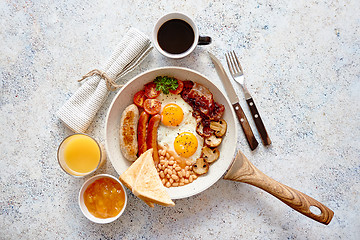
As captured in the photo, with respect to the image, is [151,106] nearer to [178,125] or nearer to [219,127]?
[178,125]

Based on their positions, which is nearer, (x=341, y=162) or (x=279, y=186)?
(x=279, y=186)

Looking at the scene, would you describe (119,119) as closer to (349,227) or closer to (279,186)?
(279,186)

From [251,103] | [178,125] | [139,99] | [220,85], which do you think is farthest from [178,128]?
[251,103]

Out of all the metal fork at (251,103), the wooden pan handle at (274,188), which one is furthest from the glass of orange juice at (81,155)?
the metal fork at (251,103)

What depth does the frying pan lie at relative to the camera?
2.29 meters

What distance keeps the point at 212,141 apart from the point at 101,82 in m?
1.01

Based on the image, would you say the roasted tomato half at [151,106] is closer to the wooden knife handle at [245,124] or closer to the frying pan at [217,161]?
the frying pan at [217,161]

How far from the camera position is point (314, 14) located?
2.55m

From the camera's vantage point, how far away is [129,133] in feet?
7.64

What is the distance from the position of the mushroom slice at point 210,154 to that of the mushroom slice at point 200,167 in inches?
1.3

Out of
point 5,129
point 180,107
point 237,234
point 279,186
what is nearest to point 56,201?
point 5,129

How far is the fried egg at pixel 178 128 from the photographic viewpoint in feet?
7.88

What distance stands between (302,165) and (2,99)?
2.59 meters

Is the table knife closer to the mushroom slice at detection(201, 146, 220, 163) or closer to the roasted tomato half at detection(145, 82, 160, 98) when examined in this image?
the mushroom slice at detection(201, 146, 220, 163)
